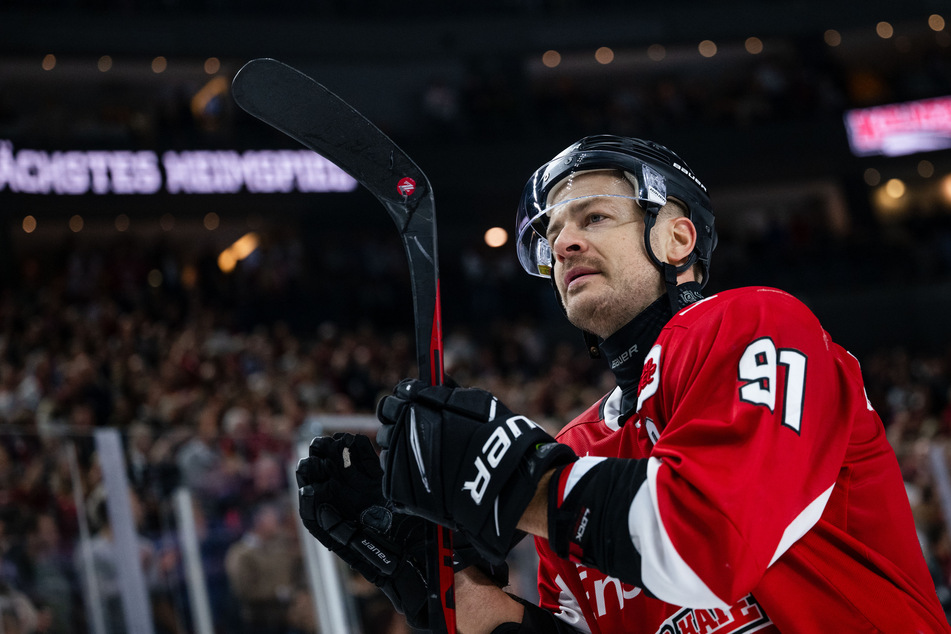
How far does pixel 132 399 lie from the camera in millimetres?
6785

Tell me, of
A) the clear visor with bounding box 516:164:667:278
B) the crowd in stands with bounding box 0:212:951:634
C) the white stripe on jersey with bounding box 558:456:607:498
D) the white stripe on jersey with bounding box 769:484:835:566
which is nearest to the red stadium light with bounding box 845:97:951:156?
the crowd in stands with bounding box 0:212:951:634

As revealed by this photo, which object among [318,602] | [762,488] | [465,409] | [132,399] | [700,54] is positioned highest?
[700,54]

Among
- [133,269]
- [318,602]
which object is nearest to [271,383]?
[318,602]

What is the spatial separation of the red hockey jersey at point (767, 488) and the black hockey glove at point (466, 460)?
6.7 inches

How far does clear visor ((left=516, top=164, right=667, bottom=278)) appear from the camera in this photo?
6.13ft

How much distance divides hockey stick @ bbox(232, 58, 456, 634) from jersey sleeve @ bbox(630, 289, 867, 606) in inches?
19.7

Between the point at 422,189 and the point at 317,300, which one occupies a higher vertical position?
the point at 317,300

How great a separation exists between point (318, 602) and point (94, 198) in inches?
436

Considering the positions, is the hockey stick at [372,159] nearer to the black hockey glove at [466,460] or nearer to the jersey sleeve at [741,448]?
the black hockey glove at [466,460]

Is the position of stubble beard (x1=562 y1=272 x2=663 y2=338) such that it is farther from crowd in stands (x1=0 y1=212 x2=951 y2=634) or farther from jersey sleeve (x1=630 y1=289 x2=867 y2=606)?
crowd in stands (x1=0 y1=212 x2=951 y2=634)

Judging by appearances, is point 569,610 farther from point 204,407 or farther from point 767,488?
point 204,407

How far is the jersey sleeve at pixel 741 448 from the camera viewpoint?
4.17ft

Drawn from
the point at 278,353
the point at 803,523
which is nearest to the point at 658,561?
the point at 803,523

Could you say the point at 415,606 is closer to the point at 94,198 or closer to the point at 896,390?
the point at 896,390
